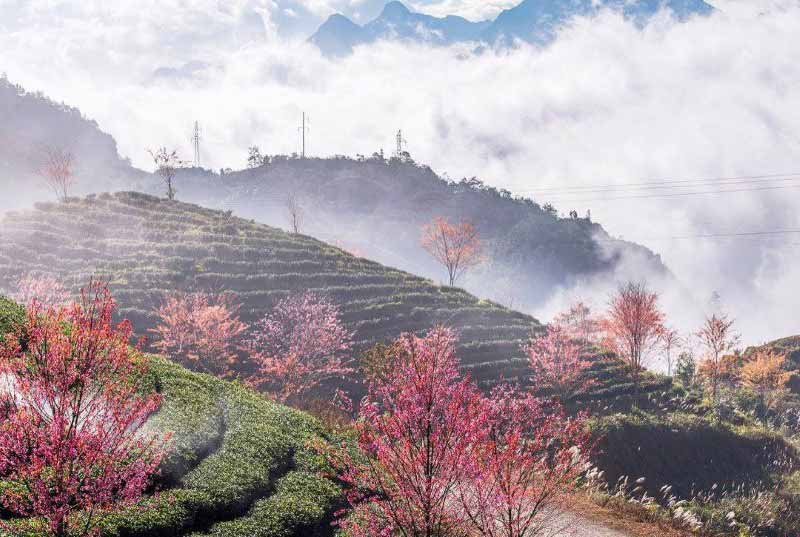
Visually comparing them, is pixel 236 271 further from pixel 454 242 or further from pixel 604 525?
pixel 604 525

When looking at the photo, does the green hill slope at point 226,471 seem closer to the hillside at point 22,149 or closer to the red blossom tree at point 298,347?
the red blossom tree at point 298,347

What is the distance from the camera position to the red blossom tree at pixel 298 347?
38.9m

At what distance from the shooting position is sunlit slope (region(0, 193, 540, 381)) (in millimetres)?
56625

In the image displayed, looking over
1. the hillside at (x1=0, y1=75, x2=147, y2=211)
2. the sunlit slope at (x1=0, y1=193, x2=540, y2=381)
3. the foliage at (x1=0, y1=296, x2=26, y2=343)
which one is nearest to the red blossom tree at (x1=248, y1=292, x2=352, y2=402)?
the sunlit slope at (x1=0, y1=193, x2=540, y2=381)

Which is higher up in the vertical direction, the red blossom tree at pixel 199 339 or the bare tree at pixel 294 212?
the bare tree at pixel 294 212

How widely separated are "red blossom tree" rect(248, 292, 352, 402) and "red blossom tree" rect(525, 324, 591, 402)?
680 inches

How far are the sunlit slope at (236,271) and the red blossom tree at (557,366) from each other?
2392 millimetres

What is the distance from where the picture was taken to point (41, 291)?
165 feet

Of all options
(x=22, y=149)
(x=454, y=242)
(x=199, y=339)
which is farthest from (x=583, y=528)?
(x=22, y=149)

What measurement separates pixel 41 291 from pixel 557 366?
46.8m

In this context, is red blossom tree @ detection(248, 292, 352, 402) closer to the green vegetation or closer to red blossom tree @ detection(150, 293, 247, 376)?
red blossom tree @ detection(150, 293, 247, 376)

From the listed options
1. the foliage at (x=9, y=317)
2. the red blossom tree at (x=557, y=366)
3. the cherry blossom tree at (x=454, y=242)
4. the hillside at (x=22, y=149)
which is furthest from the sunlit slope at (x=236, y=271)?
the hillside at (x=22, y=149)

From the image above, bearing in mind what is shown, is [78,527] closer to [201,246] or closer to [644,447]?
[644,447]

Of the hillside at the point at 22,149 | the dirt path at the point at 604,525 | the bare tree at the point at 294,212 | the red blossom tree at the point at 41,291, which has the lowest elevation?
the dirt path at the point at 604,525
